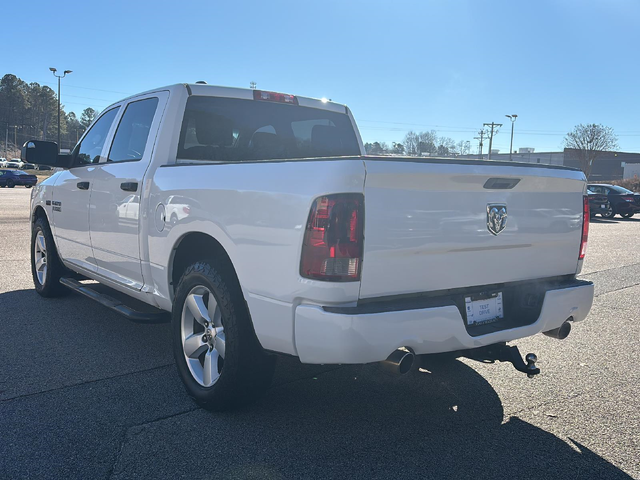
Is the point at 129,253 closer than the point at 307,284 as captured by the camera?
No

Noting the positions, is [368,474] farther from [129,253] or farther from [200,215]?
[129,253]

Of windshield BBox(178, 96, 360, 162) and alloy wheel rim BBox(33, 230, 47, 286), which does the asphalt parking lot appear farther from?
windshield BBox(178, 96, 360, 162)

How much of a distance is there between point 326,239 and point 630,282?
23.3 feet

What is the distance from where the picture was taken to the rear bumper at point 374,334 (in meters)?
2.55

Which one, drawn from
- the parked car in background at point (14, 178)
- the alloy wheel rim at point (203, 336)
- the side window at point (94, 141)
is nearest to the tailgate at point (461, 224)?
the alloy wheel rim at point (203, 336)

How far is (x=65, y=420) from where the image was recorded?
320 centimetres

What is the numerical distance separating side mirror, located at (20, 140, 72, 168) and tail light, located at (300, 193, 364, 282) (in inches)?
146

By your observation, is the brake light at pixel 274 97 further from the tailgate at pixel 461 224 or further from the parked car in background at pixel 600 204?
the parked car in background at pixel 600 204

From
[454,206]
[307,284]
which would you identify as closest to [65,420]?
[307,284]

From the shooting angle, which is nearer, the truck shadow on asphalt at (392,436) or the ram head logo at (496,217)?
the truck shadow on asphalt at (392,436)

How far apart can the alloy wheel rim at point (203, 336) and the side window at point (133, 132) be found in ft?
4.72

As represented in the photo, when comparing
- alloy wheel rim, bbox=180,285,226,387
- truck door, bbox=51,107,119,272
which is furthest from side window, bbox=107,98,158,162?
alloy wheel rim, bbox=180,285,226,387

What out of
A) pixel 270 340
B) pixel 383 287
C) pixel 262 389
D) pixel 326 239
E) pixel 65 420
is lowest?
pixel 65 420

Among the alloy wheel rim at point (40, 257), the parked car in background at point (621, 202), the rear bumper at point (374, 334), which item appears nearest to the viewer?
the rear bumper at point (374, 334)
